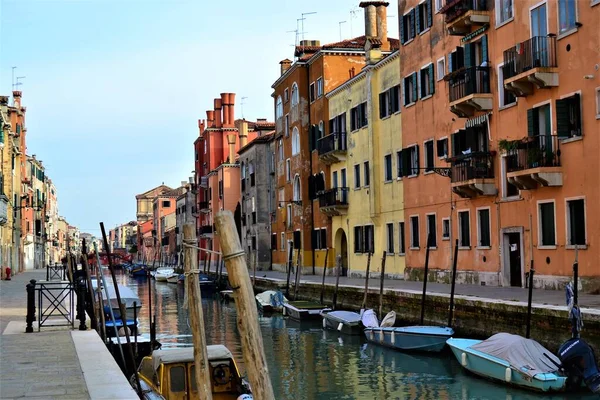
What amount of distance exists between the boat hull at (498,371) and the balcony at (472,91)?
975 centimetres

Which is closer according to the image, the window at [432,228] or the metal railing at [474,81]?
the metal railing at [474,81]

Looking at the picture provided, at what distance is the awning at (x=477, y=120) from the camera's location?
82.4 ft

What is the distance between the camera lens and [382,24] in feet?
125

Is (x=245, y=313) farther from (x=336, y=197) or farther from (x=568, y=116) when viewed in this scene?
(x=336, y=197)

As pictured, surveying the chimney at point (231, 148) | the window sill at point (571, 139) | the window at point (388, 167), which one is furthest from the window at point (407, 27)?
the chimney at point (231, 148)

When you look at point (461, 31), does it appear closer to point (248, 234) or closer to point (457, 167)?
point (457, 167)

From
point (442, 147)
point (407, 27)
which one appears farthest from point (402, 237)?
point (407, 27)

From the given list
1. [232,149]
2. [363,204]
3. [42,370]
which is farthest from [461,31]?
[232,149]

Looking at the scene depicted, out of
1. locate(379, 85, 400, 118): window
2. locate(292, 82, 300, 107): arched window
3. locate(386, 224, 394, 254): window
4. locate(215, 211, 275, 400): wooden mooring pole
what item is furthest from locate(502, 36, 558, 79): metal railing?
locate(292, 82, 300, 107): arched window

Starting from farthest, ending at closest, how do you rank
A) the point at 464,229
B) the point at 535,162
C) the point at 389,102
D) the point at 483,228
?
the point at 389,102
the point at 464,229
the point at 483,228
the point at 535,162

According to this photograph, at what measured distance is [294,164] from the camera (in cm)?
4603

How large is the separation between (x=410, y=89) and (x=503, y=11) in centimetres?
727

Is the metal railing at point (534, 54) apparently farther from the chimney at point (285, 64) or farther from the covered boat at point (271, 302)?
the chimney at point (285, 64)

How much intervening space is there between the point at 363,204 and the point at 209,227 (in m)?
37.8
